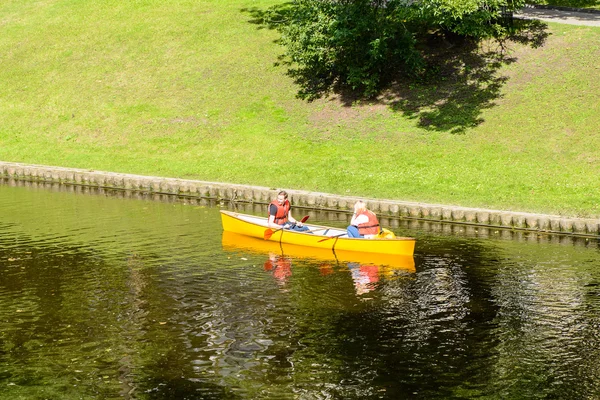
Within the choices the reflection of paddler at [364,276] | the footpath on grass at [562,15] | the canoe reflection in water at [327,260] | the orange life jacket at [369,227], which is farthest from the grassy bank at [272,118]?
the reflection of paddler at [364,276]

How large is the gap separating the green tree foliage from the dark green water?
1659cm

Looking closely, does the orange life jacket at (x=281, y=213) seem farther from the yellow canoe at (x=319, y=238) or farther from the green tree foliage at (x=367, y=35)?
the green tree foliage at (x=367, y=35)

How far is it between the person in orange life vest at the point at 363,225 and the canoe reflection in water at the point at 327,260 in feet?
2.42

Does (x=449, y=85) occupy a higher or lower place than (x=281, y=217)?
higher

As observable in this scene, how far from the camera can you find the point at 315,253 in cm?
2947

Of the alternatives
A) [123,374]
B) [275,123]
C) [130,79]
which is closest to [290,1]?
[130,79]

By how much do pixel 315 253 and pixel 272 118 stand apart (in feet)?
64.0

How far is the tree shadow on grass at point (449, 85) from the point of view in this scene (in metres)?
44.5

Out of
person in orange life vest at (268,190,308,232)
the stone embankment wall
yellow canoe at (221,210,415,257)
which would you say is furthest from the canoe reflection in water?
the stone embankment wall

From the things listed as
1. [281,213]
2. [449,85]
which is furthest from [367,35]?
[281,213]

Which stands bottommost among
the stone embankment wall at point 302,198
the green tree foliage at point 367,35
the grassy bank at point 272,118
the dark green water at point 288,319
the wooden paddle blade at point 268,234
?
the dark green water at point 288,319

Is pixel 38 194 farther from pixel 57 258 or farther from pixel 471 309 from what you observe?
pixel 471 309

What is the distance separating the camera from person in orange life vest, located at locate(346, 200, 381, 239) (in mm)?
29438

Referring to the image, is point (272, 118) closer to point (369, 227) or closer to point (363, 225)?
point (363, 225)
